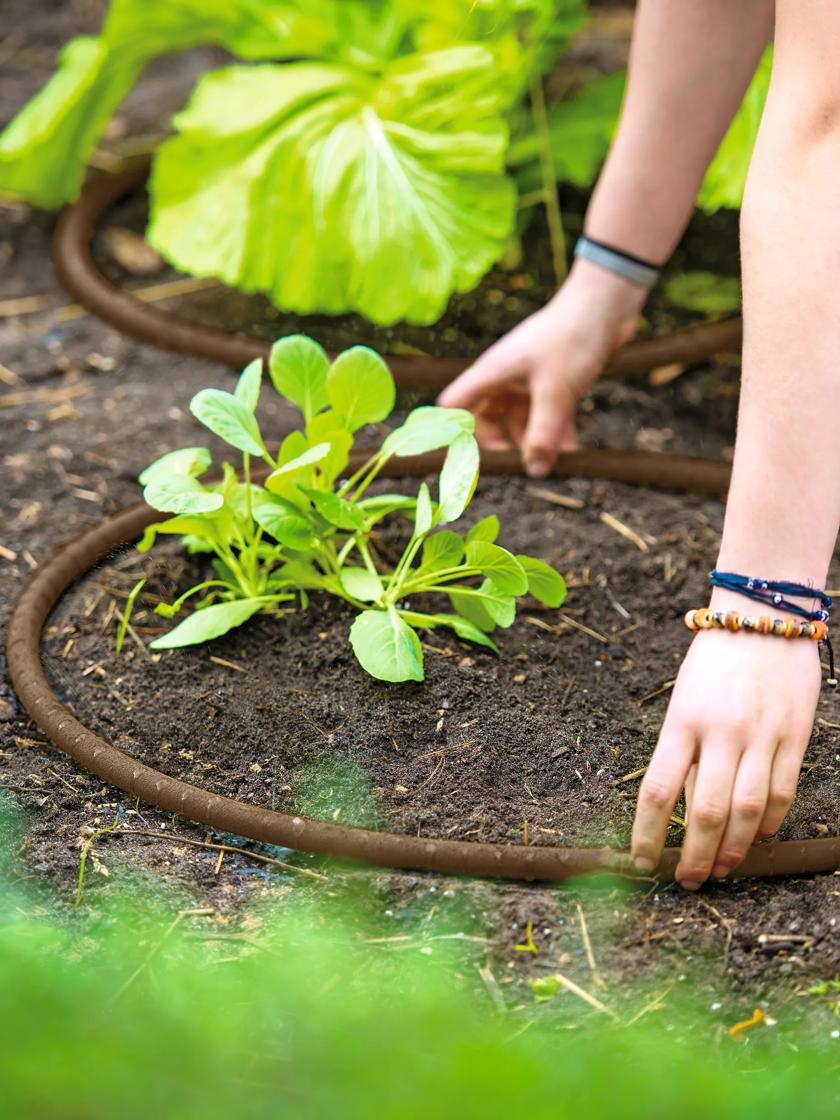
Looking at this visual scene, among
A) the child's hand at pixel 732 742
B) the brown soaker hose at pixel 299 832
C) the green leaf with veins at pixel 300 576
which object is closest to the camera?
the child's hand at pixel 732 742

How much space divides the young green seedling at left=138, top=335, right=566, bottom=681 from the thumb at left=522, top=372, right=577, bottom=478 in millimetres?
331

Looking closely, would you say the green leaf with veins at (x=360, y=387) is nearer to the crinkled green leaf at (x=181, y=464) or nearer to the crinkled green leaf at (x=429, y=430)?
the crinkled green leaf at (x=429, y=430)

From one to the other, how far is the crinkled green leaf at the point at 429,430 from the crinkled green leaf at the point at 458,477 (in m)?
0.03

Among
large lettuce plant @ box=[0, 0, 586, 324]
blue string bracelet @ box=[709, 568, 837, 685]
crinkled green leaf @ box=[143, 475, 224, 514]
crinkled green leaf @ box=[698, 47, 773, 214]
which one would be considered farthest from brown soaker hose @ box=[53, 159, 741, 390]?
blue string bracelet @ box=[709, 568, 837, 685]

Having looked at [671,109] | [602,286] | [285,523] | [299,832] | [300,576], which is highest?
[671,109]

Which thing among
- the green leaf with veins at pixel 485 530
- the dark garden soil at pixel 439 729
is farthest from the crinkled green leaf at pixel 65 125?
the green leaf with veins at pixel 485 530

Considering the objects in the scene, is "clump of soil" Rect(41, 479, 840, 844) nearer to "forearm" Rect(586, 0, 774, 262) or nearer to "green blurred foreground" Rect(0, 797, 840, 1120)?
"forearm" Rect(586, 0, 774, 262)

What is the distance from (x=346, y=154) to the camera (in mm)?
2150

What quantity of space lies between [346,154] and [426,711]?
118cm

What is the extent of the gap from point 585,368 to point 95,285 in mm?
1136

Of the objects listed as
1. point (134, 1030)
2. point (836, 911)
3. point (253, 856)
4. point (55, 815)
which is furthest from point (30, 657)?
point (134, 1030)

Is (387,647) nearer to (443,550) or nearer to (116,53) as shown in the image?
(443,550)

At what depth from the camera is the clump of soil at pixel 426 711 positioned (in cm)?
131

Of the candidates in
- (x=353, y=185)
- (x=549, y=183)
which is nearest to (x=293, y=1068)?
(x=353, y=185)
